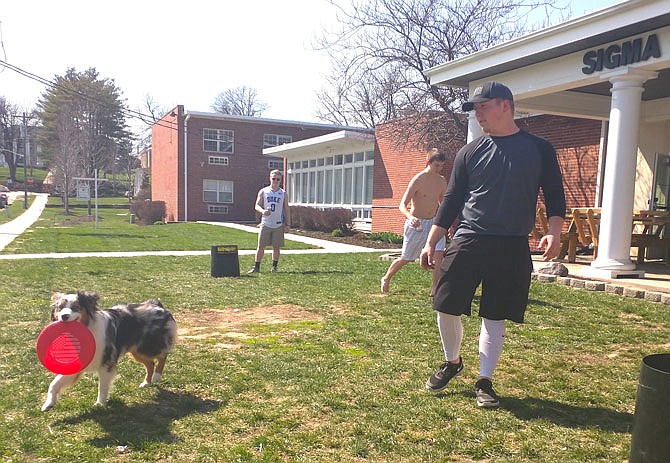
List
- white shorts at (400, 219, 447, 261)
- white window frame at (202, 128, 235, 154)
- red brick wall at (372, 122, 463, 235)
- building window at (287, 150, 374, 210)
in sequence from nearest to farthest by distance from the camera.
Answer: white shorts at (400, 219, 447, 261)
red brick wall at (372, 122, 463, 235)
building window at (287, 150, 374, 210)
white window frame at (202, 128, 235, 154)

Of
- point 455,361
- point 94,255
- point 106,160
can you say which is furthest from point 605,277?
point 106,160

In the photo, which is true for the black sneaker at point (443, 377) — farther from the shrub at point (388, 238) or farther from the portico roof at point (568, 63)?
the shrub at point (388, 238)

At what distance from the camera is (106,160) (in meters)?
56.5

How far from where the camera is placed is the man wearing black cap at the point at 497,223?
3340mm

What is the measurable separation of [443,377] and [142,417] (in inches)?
78.3

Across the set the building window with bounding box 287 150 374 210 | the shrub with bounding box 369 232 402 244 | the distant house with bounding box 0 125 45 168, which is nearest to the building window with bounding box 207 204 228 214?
the building window with bounding box 287 150 374 210

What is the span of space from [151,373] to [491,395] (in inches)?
93.5

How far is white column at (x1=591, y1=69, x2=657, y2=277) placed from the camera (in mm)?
7922

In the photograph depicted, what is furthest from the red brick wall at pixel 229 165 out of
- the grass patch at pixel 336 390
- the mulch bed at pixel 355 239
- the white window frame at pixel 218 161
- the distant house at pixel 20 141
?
the distant house at pixel 20 141

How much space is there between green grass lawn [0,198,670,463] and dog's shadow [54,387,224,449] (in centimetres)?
1

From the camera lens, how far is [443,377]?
12.2 feet

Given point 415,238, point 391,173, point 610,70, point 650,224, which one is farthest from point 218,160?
point 415,238

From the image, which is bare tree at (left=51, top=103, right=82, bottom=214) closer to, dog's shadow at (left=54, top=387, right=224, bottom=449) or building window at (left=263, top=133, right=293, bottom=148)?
building window at (left=263, top=133, right=293, bottom=148)

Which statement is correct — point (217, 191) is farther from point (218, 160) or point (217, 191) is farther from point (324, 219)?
point (324, 219)
